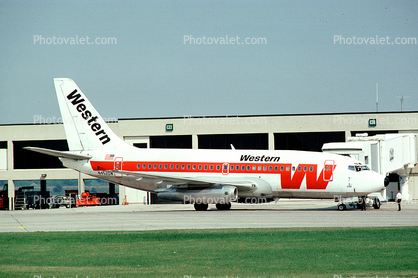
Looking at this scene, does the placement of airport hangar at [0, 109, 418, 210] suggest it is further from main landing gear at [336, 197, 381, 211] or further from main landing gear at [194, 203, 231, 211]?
main landing gear at [194, 203, 231, 211]

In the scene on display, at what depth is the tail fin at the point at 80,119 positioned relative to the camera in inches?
1506

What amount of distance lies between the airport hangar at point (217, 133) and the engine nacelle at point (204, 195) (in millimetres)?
19800

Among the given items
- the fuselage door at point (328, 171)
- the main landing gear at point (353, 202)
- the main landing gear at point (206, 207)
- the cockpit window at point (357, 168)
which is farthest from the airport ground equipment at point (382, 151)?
the main landing gear at point (206, 207)

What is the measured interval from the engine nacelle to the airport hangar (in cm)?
1980

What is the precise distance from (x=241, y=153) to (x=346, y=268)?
75.4ft

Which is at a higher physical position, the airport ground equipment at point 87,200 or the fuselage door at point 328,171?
the fuselage door at point 328,171

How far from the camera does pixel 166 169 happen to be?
36.0 metres

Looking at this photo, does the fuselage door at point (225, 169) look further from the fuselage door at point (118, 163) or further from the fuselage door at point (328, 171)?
the fuselage door at point (118, 163)

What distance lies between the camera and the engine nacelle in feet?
108

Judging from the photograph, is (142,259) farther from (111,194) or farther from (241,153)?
(111,194)
